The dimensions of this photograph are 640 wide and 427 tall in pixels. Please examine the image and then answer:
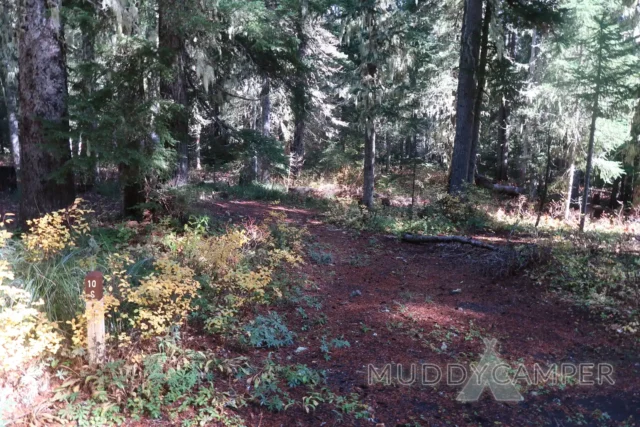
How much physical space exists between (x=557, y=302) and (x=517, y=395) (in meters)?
2.87

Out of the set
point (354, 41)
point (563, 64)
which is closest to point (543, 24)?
point (563, 64)

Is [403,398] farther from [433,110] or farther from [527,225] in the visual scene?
[433,110]

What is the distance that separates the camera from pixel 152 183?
7020mm

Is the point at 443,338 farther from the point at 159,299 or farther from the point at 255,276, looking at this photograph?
the point at 159,299

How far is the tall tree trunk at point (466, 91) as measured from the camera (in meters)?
12.2

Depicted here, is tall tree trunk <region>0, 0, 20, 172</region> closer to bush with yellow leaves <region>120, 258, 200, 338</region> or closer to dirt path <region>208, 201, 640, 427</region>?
bush with yellow leaves <region>120, 258, 200, 338</region>

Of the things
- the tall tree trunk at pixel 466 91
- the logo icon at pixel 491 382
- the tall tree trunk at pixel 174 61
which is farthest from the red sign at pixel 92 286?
the tall tree trunk at pixel 466 91

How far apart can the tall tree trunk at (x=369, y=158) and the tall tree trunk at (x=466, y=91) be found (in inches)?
110

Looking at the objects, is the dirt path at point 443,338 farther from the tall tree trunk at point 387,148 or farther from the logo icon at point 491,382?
the tall tree trunk at point 387,148

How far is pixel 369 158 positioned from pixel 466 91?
3754 mm

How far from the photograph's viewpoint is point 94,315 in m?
3.20

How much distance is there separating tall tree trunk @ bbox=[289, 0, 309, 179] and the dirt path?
366 cm

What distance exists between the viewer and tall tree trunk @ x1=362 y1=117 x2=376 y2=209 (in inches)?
550

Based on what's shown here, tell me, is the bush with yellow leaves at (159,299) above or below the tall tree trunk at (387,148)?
below
